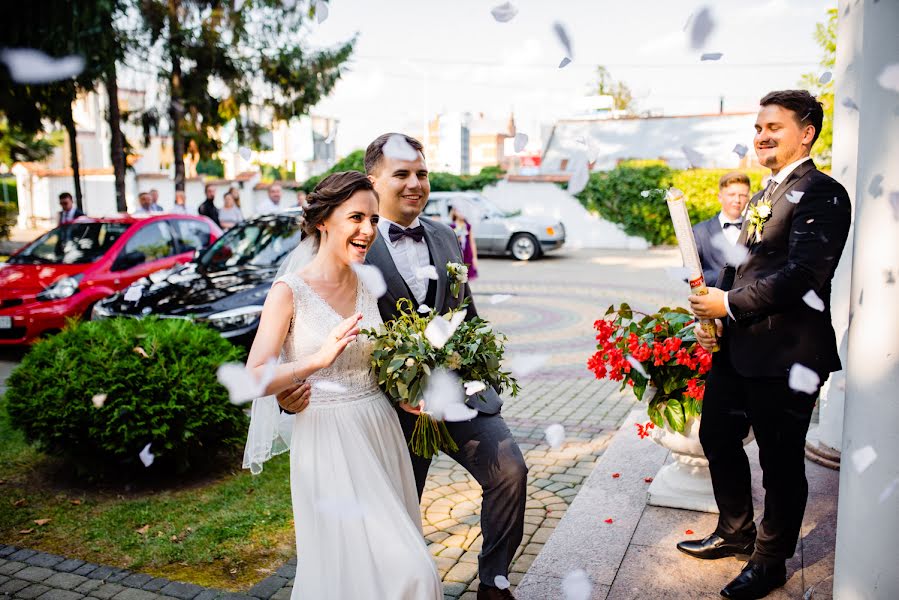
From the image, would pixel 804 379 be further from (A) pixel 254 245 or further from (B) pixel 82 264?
(B) pixel 82 264

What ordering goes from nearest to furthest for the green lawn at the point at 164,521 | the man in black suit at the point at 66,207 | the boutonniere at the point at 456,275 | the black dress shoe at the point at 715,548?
the boutonniere at the point at 456,275
the black dress shoe at the point at 715,548
the green lawn at the point at 164,521
the man in black suit at the point at 66,207

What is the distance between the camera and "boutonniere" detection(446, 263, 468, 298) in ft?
10.8

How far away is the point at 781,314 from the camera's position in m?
3.14

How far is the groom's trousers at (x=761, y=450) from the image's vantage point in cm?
315

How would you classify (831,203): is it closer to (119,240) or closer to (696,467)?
(696,467)

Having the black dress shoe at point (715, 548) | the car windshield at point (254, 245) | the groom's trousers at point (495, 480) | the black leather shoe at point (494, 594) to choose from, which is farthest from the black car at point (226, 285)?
the black dress shoe at point (715, 548)

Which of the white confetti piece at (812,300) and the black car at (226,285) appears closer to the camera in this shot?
the white confetti piece at (812,300)

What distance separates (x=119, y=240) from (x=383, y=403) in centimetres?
819

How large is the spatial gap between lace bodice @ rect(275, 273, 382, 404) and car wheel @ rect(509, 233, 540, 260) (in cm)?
1804

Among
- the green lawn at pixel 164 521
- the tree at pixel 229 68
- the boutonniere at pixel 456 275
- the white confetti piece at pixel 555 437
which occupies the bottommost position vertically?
the green lawn at pixel 164 521

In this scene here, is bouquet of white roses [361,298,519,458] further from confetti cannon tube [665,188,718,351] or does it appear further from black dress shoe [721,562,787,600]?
black dress shoe [721,562,787,600]

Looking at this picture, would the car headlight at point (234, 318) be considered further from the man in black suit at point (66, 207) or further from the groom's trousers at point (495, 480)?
the man in black suit at point (66, 207)

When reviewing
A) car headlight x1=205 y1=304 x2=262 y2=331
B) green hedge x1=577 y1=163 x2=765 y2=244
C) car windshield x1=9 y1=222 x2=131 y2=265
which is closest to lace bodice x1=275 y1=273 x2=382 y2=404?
car headlight x1=205 y1=304 x2=262 y2=331

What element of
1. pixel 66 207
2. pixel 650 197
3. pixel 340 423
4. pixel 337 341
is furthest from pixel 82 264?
pixel 650 197
